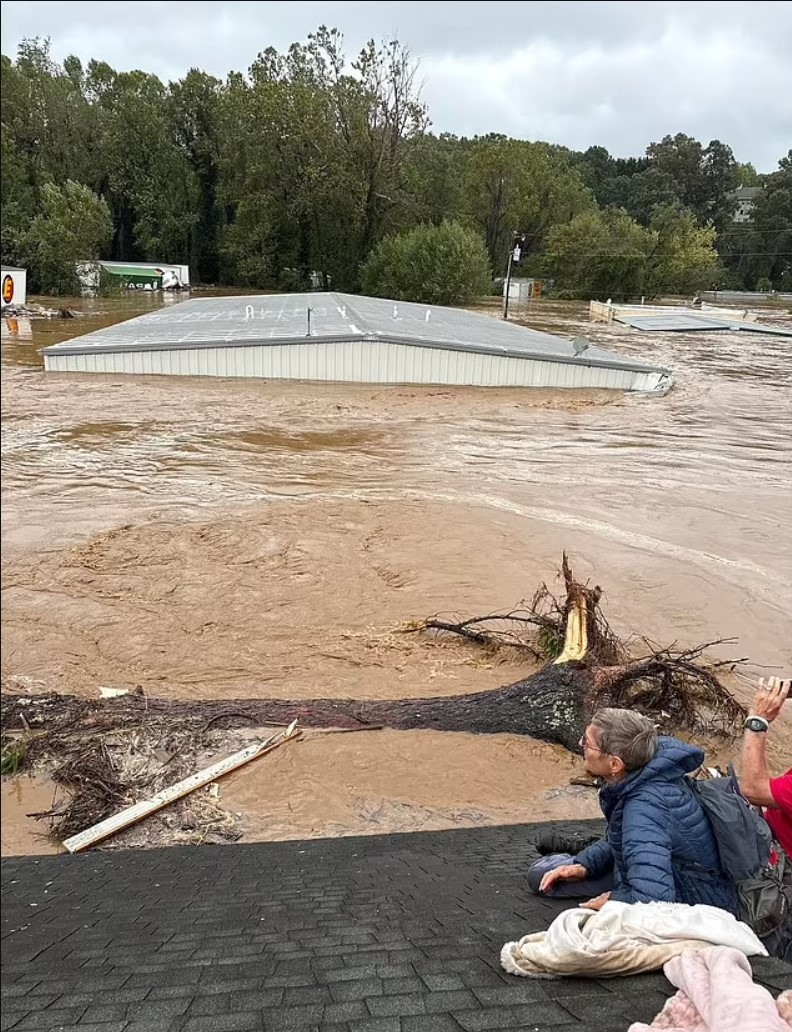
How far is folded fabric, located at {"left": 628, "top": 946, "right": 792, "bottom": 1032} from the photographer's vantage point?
4.71 ft

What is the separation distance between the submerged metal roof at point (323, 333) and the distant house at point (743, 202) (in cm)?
4657

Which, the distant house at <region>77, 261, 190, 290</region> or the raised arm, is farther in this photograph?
the distant house at <region>77, 261, 190, 290</region>

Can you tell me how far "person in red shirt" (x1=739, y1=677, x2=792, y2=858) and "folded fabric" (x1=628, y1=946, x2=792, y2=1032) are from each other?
850 mm

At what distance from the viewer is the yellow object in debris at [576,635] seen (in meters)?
5.45

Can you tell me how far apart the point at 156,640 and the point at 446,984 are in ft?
17.1

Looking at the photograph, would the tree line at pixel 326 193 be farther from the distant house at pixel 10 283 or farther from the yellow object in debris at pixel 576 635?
the yellow object in debris at pixel 576 635

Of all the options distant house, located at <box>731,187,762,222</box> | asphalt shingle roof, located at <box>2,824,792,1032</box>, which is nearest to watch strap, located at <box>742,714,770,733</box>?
asphalt shingle roof, located at <box>2,824,792,1032</box>

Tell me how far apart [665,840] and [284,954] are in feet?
4.16

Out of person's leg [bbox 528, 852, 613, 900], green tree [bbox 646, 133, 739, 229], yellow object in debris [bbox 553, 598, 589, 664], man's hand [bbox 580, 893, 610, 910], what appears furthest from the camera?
green tree [bbox 646, 133, 739, 229]

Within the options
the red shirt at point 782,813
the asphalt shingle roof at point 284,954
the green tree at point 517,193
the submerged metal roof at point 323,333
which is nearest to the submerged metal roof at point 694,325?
the submerged metal roof at point 323,333

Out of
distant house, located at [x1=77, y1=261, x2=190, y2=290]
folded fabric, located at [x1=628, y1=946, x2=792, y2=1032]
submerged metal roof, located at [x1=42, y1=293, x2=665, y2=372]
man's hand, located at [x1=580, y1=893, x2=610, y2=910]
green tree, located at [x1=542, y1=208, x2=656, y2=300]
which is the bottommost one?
man's hand, located at [x1=580, y1=893, x2=610, y2=910]

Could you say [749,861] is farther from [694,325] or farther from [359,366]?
[694,325]

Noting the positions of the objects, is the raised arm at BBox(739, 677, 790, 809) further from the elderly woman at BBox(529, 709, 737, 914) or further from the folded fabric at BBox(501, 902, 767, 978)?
the folded fabric at BBox(501, 902, 767, 978)

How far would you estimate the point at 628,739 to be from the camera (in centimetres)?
245
